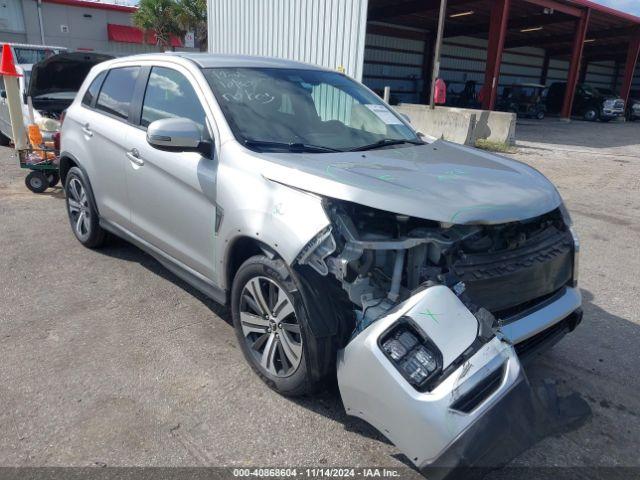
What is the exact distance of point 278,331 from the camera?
2.79 meters

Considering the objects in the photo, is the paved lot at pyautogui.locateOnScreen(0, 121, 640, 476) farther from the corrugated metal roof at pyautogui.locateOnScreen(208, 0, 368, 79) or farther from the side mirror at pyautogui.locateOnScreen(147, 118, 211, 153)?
the corrugated metal roof at pyautogui.locateOnScreen(208, 0, 368, 79)

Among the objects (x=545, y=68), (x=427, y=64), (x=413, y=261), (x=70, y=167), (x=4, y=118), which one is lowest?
(x=4, y=118)

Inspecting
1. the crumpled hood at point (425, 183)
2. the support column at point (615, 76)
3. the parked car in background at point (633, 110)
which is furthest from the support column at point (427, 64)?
the crumpled hood at point (425, 183)

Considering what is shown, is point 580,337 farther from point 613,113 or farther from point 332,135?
point 613,113

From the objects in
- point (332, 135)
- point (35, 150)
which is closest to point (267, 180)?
point (332, 135)

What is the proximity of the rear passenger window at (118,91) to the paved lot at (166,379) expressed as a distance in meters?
1.40

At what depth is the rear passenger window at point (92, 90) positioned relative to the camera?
4625 mm

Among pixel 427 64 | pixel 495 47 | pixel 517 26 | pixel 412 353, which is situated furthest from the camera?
pixel 427 64

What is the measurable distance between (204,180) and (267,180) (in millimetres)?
591

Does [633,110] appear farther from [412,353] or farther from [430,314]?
[412,353]

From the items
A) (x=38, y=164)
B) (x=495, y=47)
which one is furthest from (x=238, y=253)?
(x=495, y=47)

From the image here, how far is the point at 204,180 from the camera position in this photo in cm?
315

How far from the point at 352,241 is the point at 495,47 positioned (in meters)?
20.1

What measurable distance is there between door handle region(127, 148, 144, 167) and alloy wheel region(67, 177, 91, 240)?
3.65ft
